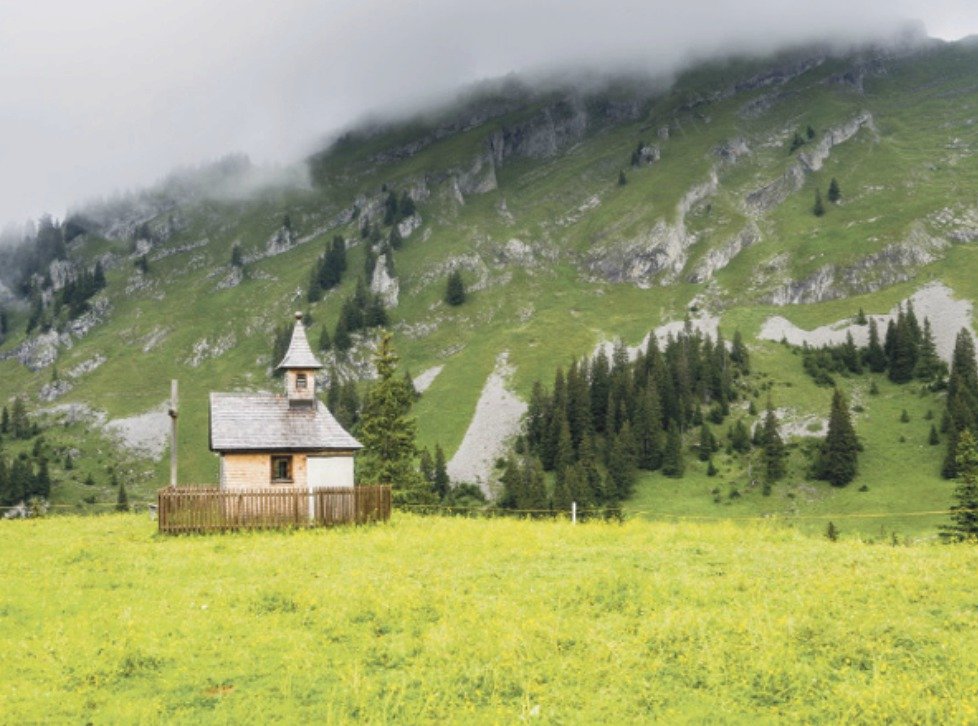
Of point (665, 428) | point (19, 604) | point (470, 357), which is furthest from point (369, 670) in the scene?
point (470, 357)

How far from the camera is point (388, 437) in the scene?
55.4 m

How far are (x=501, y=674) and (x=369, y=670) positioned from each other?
→ 2377mm

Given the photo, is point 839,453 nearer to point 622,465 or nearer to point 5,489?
point 622,465

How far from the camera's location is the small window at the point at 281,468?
130 ft

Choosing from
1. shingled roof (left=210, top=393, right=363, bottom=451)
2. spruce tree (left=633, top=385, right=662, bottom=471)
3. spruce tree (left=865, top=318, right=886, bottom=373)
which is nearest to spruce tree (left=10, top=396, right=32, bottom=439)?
spruce tree (left=633, top=385, right=662, bottom=471)

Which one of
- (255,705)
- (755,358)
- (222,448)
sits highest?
(755,358)

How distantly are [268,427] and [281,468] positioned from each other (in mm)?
2540

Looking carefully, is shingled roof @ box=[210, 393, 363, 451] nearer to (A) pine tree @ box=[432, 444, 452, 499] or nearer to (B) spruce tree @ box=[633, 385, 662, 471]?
(A) pine tree @ box=[432, 444, 452, 499]

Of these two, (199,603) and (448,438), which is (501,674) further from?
(448,438)

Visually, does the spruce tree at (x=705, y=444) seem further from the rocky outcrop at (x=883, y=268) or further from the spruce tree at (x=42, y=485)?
the spruce tree at (x=42, y=485)

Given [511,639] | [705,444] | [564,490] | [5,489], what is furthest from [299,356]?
[5,489]

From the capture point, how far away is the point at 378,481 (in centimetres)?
5453

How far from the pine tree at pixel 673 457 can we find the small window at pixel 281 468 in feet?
289

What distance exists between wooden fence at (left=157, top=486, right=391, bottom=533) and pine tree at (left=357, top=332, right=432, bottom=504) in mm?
22261
